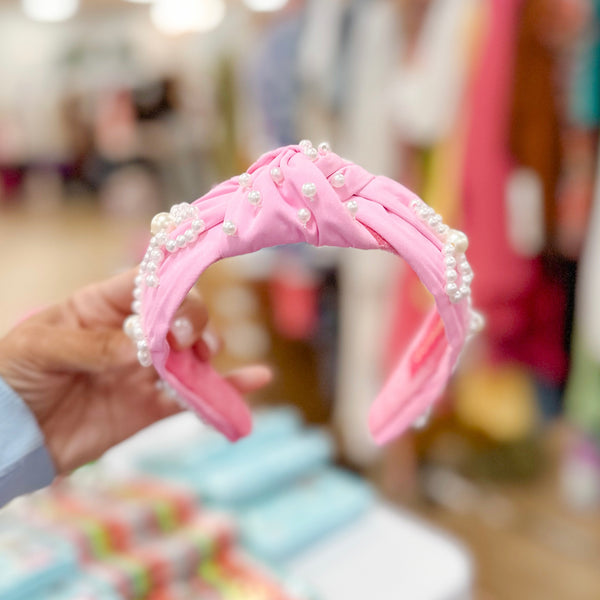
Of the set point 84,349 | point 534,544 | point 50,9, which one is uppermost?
point 50,9

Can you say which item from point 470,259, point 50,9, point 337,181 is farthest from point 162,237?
point 50,9

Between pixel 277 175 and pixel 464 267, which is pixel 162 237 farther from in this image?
pixel 464 267

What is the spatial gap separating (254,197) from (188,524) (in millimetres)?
479

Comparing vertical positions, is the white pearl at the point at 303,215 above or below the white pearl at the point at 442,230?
above

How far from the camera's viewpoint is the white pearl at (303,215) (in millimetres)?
330

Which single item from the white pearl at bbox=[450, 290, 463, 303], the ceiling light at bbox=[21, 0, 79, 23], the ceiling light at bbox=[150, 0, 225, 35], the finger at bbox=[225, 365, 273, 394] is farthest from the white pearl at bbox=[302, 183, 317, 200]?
the ceiling light at bbox=[21, 0, 79, 23]

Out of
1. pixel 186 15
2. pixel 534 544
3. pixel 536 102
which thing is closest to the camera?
pixel 536 102

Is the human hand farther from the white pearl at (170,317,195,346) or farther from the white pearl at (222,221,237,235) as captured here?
the white pearl at (222,221,237,235)

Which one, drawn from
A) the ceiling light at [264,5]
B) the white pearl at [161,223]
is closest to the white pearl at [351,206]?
the white pearl at [161,223]

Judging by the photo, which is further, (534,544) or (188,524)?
(534,544)

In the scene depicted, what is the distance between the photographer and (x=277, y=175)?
34 centimetres

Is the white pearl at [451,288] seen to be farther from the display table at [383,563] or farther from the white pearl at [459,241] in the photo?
the display table at [383,563]

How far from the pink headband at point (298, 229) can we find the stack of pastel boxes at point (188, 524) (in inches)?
12.0

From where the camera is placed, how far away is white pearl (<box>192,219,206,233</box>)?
35cm
